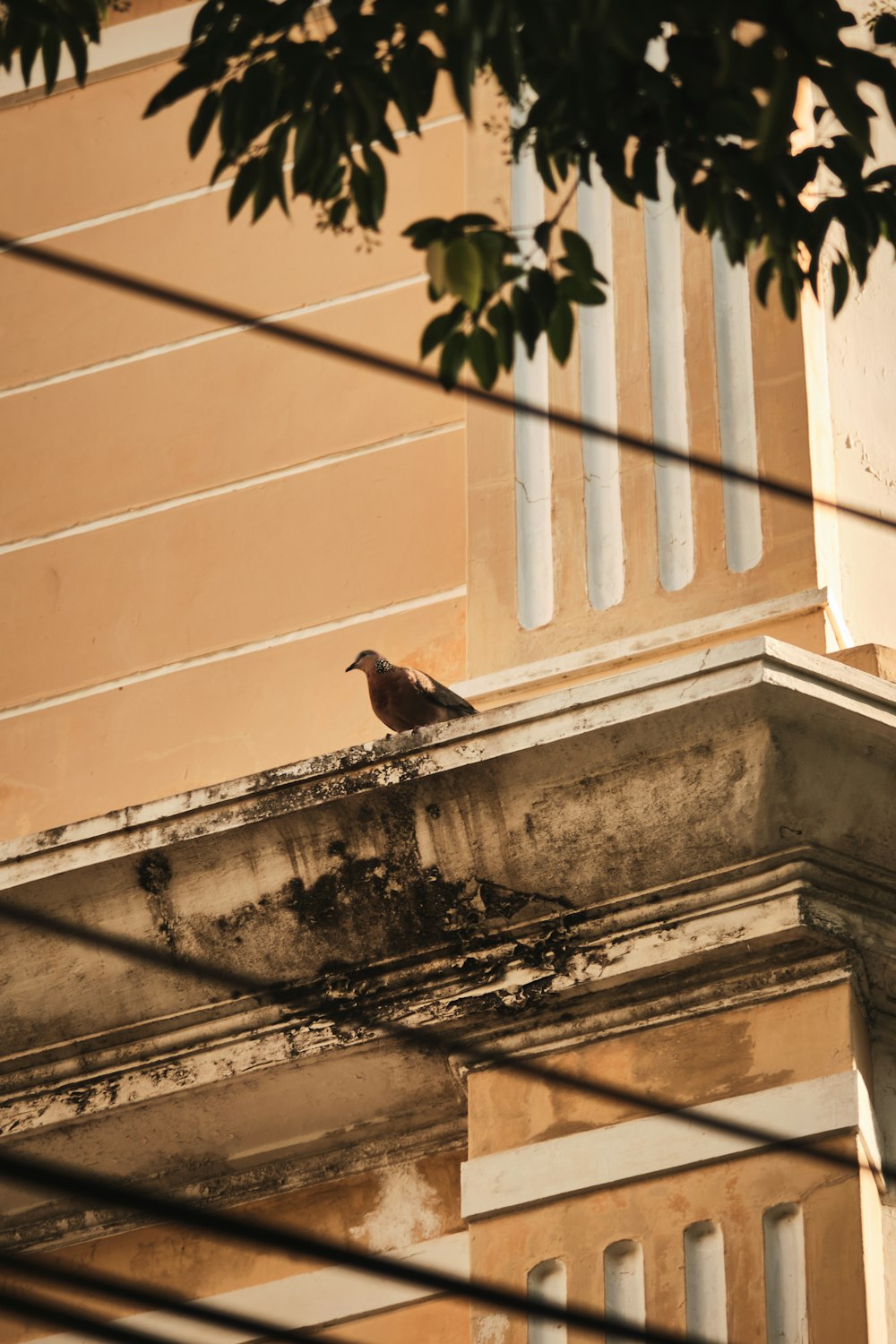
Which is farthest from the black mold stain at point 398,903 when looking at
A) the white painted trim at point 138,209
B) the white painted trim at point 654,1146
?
the white painted trim at point 138,209

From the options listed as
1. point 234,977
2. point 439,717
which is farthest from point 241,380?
point 234,977

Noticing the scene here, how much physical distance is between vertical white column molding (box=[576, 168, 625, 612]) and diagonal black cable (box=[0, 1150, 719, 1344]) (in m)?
1.96

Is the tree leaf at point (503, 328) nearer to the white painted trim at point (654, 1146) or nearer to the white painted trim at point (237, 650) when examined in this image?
the white painted trim at point (654, 1146)

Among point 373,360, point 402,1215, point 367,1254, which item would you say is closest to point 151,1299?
point 367,1254

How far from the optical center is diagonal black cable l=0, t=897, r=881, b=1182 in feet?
17.4

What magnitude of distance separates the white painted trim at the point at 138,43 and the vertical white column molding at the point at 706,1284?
5252 millimetres

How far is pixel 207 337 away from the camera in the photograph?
7871 millimetres

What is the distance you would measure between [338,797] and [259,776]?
0.82 feet

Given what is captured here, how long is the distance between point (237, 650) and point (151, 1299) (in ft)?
6.87

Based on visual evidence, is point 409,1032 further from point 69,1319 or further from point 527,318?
point 527,318

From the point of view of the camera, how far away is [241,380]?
25.2ft

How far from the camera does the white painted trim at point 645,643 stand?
609 centimetres

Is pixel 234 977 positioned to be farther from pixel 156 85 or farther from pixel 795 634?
pixel 156 85

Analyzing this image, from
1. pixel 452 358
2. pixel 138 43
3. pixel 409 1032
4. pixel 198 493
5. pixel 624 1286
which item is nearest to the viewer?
pixel 452 358
